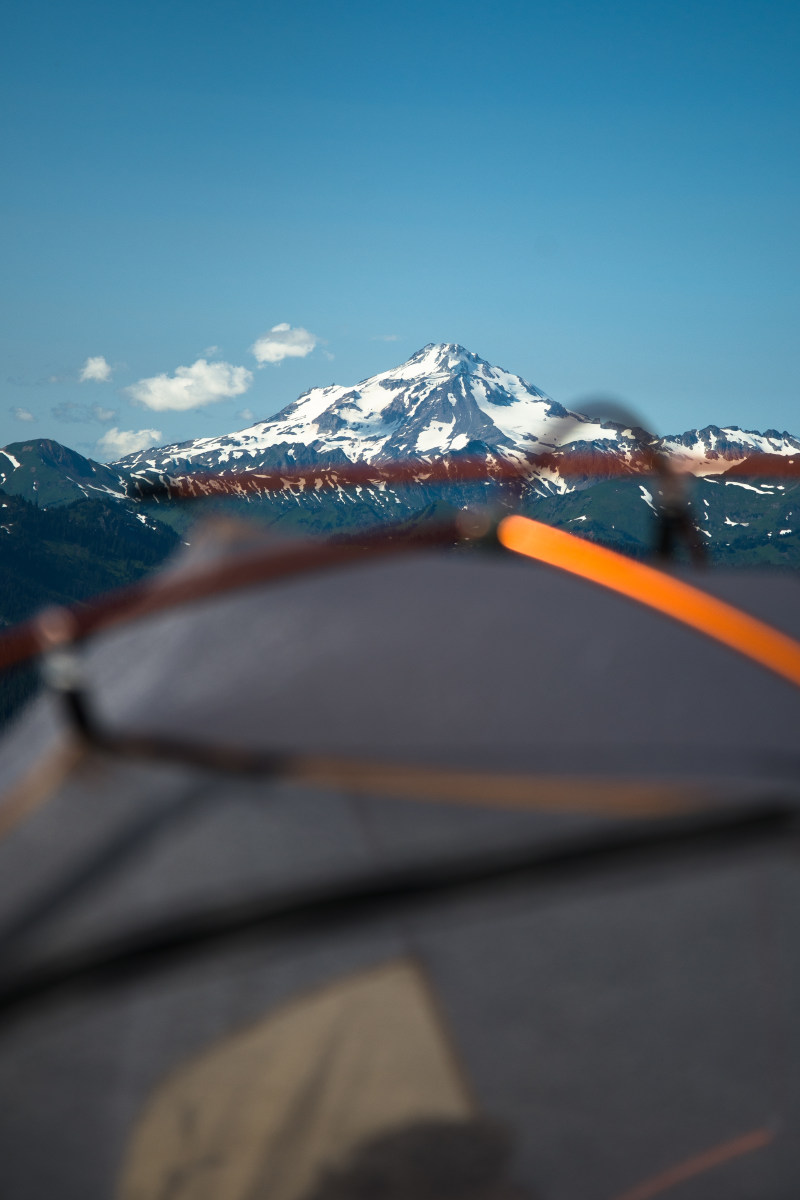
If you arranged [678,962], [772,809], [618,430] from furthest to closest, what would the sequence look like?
[618,430] < [678,962] < [772,809]

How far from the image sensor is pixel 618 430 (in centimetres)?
527

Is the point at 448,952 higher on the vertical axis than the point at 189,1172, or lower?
higher

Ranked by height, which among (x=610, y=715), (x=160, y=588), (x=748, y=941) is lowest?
(x=748, y=941)

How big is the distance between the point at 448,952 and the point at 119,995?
2.47ft

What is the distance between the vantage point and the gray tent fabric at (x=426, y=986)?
Result: 1.96 meters

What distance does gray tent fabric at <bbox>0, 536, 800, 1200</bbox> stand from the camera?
6.44ft

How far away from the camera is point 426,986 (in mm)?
2037

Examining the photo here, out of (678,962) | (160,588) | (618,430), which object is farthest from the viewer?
(618,430)

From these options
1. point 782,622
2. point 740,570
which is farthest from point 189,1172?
point 740,570

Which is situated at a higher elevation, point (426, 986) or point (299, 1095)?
point (426, 986)

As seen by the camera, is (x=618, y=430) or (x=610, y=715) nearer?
(x=610, y=715)

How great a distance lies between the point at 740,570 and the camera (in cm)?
288

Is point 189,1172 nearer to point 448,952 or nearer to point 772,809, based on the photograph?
point 448,952

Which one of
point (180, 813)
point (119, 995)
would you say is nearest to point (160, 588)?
point (180, 813)
